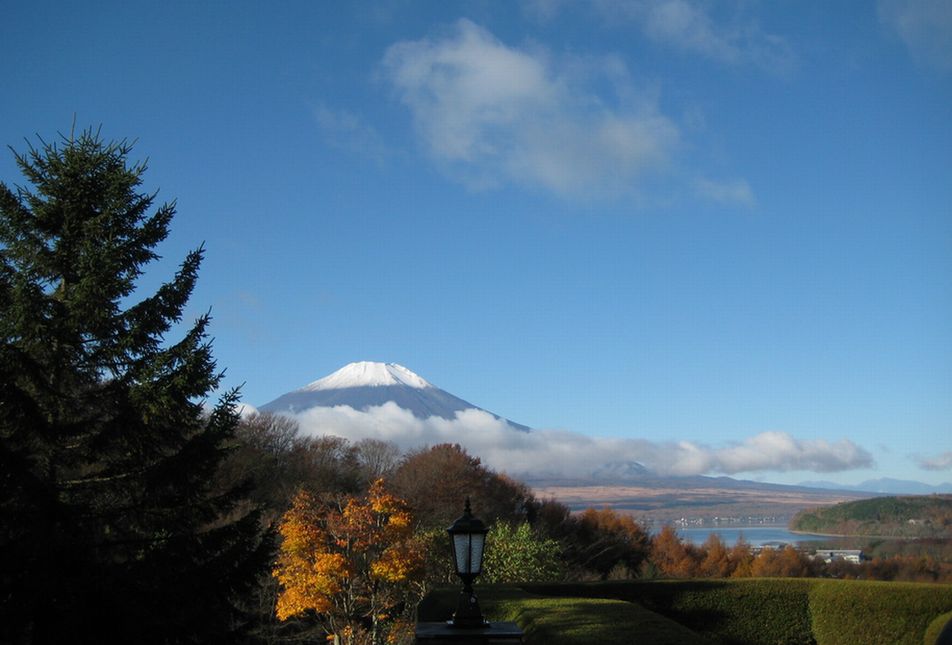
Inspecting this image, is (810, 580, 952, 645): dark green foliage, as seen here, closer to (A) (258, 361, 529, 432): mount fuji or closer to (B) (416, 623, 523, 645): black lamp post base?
(B) (416, 623, 523, 645): black lamp post base

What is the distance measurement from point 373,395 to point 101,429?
166 metres

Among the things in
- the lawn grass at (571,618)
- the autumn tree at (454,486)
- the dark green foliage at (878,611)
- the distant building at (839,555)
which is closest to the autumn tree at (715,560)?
the distant building at (839,555)

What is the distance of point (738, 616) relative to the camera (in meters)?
16.1

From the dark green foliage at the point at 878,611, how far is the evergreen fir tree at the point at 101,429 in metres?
11.1

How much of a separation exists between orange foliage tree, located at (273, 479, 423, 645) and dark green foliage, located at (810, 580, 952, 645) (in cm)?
805

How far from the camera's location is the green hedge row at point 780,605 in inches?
582

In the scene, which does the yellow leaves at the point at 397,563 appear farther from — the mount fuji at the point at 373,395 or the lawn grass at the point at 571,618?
the mount fuji at the point at 373,395

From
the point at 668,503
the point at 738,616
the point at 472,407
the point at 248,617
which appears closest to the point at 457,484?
the point at 738,616

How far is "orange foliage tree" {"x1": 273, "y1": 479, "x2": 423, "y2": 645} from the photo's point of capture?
15352mm

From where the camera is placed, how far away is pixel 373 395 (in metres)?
174

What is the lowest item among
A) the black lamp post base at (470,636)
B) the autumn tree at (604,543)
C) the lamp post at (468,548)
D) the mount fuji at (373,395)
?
the autumn tree at (604,543)

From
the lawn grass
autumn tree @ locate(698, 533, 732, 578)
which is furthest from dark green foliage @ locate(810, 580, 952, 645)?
autumn tree @ locate(698, 533, 732, 578)

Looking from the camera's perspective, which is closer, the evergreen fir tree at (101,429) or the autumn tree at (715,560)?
the evergreen fir tree at (101,429)

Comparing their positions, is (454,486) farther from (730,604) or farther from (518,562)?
(730,604)
